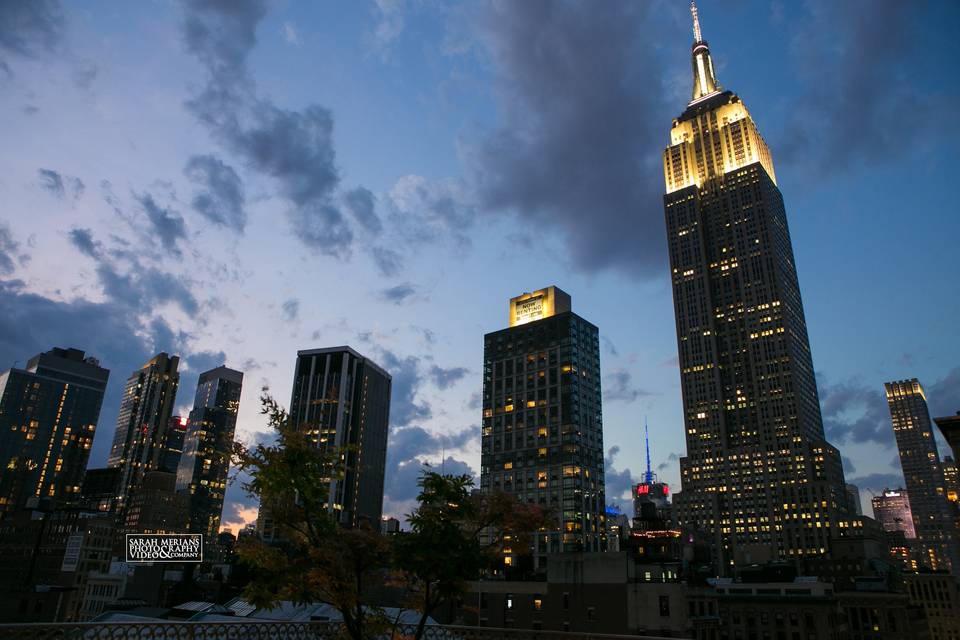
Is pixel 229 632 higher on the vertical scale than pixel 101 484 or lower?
lower

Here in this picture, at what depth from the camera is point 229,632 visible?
20.4 m

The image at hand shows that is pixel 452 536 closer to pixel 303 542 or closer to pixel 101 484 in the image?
pixel 303 542

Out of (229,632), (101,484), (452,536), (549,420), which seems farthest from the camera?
(549,420)

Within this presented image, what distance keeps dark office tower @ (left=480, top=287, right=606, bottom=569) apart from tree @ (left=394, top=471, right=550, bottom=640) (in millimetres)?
136232

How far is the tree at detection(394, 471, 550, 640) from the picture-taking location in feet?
57.1

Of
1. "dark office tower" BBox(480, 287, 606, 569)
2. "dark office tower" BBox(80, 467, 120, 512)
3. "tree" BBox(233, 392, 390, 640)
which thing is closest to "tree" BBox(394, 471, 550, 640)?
"tree" BBox(233, 392, 390, 640)

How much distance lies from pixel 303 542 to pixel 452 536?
4358 millimetres

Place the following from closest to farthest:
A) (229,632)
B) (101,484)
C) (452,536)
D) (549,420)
A: (452,536) < (229,632) < (101,484) < (549,420)

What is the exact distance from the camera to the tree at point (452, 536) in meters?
17.4

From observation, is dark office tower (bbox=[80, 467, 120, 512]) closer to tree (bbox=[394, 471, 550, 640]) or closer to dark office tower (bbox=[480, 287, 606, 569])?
dark office tower (bbox=[480, 287, 606, 569])

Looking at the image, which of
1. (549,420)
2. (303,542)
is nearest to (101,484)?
(549,420)

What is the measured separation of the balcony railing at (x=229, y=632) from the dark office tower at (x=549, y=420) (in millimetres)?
133066

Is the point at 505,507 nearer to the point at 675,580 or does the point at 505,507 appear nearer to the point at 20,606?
the point at 675,580

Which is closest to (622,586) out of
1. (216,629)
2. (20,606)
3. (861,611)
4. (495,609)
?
(495,609)
